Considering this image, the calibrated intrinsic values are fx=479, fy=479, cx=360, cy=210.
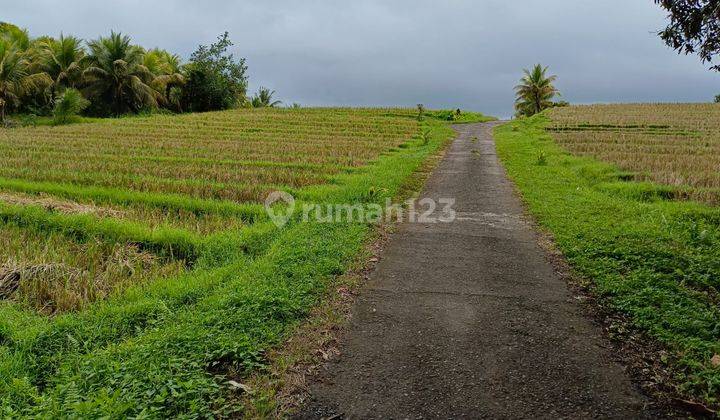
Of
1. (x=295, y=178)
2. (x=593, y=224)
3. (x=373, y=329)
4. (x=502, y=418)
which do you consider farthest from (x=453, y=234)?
(x=295, y=178)

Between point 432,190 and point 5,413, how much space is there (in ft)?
30.4

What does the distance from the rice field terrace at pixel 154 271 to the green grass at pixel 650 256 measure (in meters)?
3.06

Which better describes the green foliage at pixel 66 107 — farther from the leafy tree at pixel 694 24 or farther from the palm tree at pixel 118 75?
the leafy tree at pixel 694 24

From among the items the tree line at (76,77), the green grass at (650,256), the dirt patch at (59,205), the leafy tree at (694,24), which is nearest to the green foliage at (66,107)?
the tree line at (76,77)

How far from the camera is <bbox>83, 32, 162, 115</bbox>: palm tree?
115 feet

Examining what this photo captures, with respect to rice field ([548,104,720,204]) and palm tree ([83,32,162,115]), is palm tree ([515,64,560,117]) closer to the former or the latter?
rice field ([548,104,720,204])

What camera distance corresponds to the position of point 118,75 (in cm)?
3575

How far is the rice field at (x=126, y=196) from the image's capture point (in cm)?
570

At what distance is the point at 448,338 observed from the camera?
420cm

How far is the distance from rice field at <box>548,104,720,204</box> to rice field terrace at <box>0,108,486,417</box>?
6230 millimetres

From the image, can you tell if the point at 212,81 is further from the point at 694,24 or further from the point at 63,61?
the point at 694,24

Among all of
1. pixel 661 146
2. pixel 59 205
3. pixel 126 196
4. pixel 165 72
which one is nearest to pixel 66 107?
pixel 165 72

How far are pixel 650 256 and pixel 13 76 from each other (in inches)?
1367

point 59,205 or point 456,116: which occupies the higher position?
point 456,116
